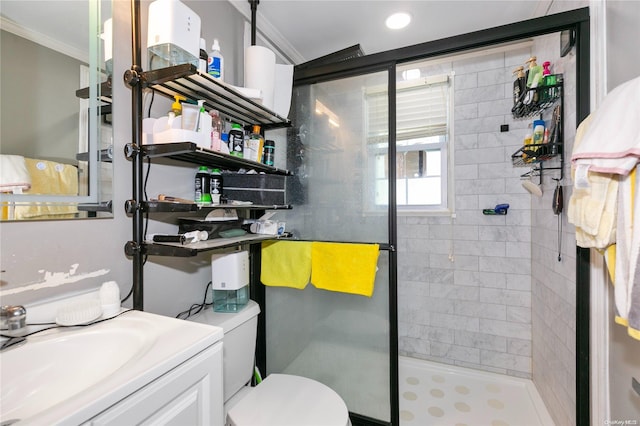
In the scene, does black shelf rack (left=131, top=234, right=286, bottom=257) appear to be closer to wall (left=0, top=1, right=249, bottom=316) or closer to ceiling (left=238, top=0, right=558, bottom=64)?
wall (left=0, top=1, right=249, bottom=316)

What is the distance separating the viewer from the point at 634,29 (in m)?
0.92

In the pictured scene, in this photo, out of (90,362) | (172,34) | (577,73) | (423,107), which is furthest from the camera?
(423,107)

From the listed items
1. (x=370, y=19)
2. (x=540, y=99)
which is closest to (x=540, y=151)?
(x=540, y=99)

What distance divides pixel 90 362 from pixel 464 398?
84.3 inches

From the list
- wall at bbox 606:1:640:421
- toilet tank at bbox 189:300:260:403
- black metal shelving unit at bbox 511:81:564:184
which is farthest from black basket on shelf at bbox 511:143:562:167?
toilet tank at bbox 189:300:260:403

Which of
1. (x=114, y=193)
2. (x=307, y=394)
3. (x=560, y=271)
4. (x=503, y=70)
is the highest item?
(x=503, y=70)

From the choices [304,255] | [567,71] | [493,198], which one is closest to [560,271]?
[493,198]

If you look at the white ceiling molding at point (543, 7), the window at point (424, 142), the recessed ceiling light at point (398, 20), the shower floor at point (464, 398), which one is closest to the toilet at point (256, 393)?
the shower floor at point (464, 398)

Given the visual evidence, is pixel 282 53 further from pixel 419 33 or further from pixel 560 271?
pixel 560 271

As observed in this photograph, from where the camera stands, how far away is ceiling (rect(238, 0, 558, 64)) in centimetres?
158

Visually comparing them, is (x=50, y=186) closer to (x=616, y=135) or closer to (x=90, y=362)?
(x=90, y=362)

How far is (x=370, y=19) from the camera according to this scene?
1688 millimetres

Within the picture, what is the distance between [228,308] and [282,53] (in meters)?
1.72

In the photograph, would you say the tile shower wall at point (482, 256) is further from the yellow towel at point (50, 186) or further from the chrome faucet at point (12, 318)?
the chrome faucet at point (12, 318)
